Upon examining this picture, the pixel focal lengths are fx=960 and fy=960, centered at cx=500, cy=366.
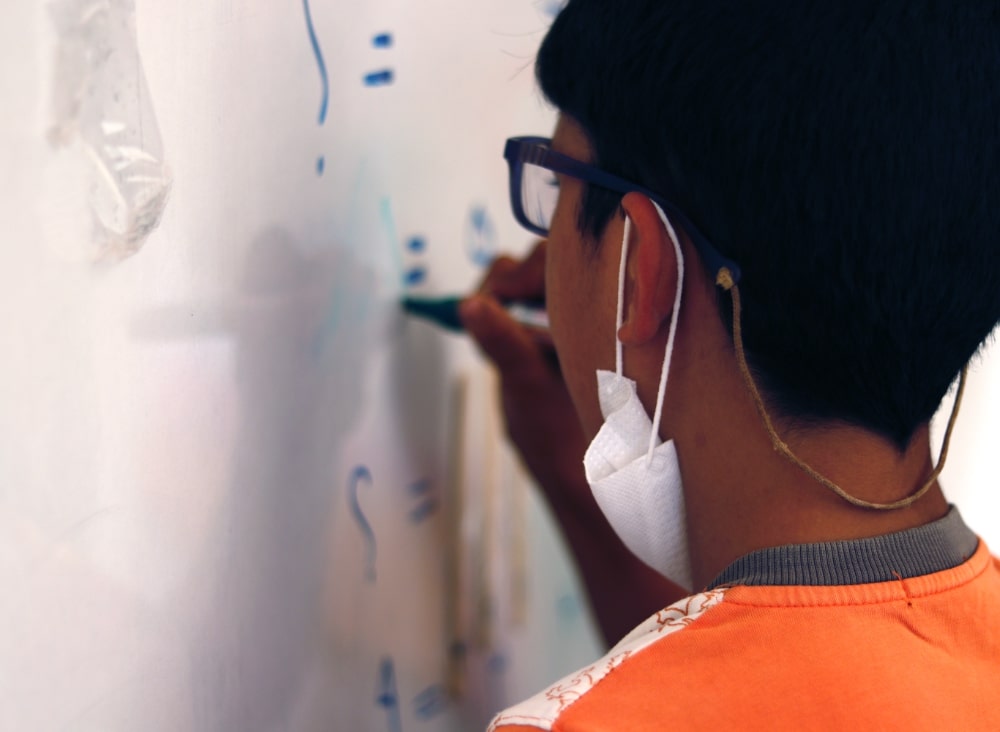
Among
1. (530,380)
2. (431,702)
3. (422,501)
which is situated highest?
(530,380)

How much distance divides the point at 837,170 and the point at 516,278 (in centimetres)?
45

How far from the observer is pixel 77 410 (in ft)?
1.49

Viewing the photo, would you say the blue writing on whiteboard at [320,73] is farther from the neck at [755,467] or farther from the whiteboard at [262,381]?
the neck at [755,467]

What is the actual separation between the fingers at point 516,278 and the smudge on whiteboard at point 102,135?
458 mm

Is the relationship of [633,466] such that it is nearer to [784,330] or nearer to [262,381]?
[784,330]

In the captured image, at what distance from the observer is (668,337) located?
60 centimetres

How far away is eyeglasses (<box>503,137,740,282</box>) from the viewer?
565mm

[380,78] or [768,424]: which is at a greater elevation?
[380,78]

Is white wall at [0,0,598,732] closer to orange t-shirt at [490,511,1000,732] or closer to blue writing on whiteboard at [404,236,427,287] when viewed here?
blue writing on whiteboard at [404,236,427,287]

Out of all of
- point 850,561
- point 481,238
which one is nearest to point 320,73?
point 481,238

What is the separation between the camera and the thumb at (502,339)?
0.86m

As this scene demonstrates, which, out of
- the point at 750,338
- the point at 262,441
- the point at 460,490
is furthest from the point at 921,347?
the point at 460,490

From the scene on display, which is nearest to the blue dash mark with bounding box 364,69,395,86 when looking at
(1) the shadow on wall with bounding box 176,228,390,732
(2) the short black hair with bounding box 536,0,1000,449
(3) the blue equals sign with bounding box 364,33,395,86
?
(3) the blue equals sign with bounding box 364,33,395,86

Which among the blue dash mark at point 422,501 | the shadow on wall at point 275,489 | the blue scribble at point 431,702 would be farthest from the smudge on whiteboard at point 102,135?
the blue scribble at point 431,702
